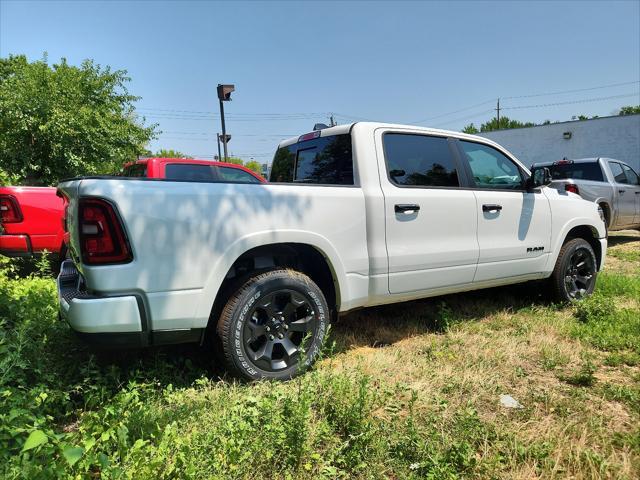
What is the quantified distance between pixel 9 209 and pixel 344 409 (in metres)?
4.57

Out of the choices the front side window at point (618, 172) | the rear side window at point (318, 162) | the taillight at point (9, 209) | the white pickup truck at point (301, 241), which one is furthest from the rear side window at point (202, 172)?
the front side window at point (618, 172)

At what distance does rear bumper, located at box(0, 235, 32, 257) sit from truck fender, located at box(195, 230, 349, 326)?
11.7 feet

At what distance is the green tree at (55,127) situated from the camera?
8898mm

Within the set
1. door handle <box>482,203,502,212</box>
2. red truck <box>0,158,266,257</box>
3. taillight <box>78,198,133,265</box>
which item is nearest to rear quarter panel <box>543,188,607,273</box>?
door handle <box>482,203,502,212</box>

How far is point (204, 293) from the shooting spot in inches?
104

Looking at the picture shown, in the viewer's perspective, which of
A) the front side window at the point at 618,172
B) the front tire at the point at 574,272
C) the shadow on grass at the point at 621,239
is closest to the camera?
the front tire at the point at 574,272

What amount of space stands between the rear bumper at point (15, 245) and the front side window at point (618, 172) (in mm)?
10558

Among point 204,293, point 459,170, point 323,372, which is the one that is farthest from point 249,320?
point 459,170

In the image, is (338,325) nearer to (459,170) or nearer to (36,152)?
(459,170)

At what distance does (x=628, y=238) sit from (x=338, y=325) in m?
9.79

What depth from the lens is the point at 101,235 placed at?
7.94 ft

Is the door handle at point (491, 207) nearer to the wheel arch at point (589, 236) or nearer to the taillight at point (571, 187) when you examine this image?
the wheel arch at point (589, 236)

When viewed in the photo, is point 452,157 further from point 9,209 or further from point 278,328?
point 9,209

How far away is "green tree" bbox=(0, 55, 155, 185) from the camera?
A: 890 cm
